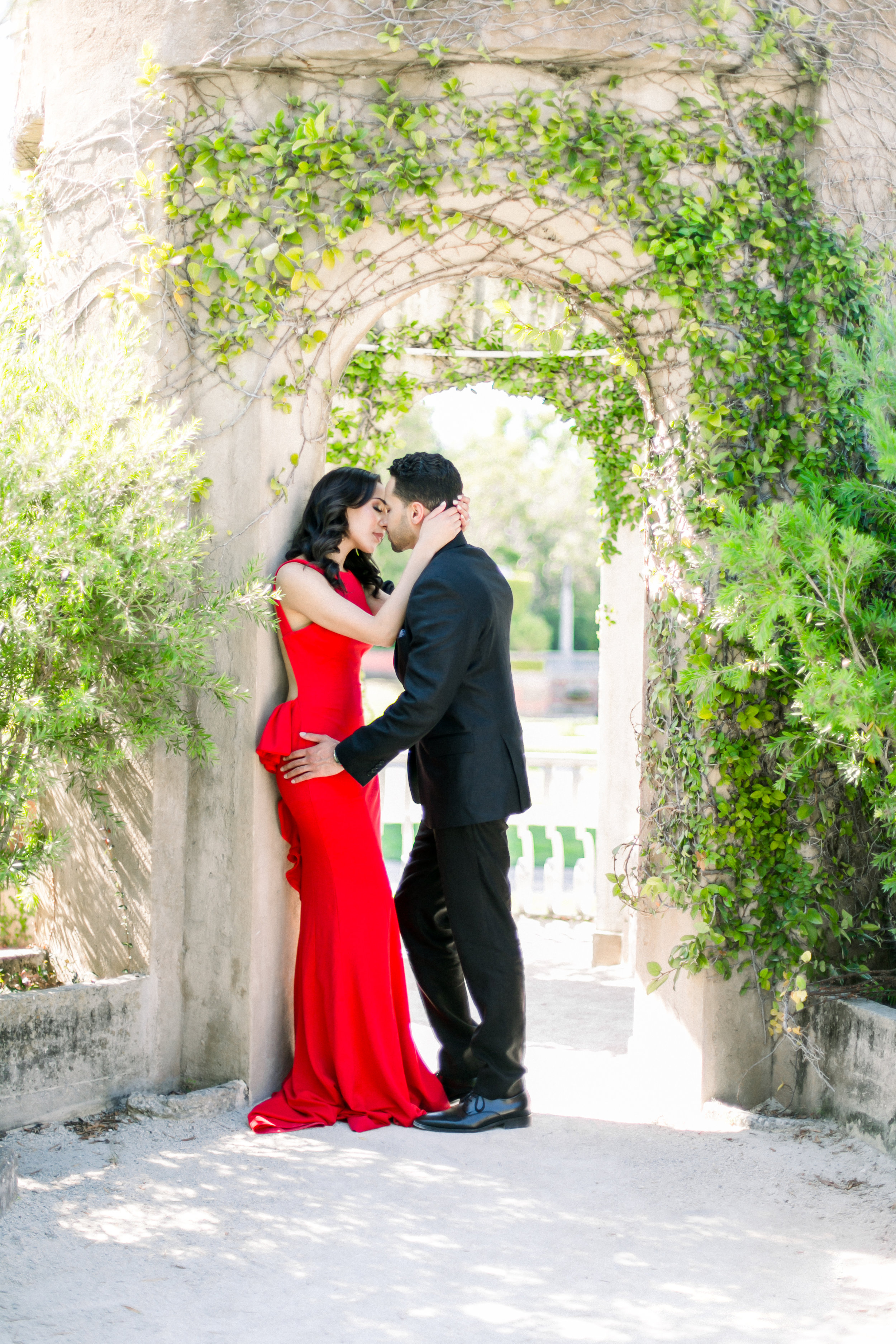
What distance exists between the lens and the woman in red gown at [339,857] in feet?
12.7

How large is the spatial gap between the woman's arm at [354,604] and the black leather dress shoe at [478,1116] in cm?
163

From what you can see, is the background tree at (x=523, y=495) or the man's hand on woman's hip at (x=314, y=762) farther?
the background tree at (x=523, y=495)

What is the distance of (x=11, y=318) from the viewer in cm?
379

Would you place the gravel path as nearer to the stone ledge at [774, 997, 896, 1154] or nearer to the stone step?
the stone ledge at [774, 997, 896, 1154]

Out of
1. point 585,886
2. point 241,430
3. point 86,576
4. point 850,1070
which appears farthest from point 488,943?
point 585,886

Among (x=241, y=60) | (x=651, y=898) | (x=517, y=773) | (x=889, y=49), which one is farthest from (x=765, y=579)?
(x=241, y=60)

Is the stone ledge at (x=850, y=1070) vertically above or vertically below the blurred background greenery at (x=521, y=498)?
below

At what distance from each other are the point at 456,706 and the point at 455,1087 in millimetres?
1469

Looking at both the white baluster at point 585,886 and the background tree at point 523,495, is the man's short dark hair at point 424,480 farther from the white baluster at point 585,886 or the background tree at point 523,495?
the background tree at point 523,495

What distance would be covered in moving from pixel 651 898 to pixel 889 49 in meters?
3.33

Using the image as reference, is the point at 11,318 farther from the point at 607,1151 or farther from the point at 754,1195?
the point at 754,1195

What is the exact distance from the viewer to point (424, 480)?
390 centimetres

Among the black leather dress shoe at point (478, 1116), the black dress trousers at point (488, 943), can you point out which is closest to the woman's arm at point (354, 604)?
the black dress trousers at point (488, 943)

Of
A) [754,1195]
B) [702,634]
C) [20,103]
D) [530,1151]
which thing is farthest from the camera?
[20,103]
